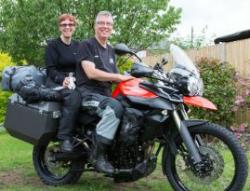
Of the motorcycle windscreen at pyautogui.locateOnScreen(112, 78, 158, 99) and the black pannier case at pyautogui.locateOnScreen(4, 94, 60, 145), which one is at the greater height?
the motorcycle windscreen at pyautogui.locateOnScreen(112, 78, 158, 99)

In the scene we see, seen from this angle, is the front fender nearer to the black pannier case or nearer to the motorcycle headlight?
the motorcycle headlight

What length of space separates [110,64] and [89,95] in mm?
402

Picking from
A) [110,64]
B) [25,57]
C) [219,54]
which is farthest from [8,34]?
[110,64]

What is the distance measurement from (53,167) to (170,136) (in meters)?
1.76

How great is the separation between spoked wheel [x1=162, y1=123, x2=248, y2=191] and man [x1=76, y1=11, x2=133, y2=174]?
0.69 meters

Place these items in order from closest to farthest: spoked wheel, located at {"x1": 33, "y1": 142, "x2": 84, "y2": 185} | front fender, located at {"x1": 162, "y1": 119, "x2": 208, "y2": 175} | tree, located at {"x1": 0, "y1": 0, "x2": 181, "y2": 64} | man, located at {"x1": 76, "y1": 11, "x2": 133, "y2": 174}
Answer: front fender, located at {"x1": 162, "y1": 119, "x2": 208, "y2": 175} < man, located at {"x1": 76, "y1": 11, "x2": 133, "y2": 174} < spoked wheel, located at {"x1": 33, "y1": 142, "x2": 84, "y2": 185} < tree, located at {"x1": 0, "y1": 0, "x2": 181, "y2": 64}

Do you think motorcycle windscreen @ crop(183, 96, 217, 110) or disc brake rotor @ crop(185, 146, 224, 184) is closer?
disc brake rotor @ crop(185, 146, 224, 184)

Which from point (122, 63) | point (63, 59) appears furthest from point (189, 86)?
point (122, 63)

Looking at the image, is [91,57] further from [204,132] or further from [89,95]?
[204,132]

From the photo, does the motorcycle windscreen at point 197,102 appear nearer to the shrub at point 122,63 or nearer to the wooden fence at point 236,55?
the wooden fence at point 236,55

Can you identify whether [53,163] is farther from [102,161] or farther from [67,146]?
[102,161]

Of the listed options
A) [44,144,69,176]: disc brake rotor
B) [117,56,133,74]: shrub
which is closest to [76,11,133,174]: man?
[44,144,69,176]: disc brake rotor

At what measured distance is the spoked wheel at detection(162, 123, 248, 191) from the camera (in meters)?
5.23

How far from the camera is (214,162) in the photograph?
5.34 metres
